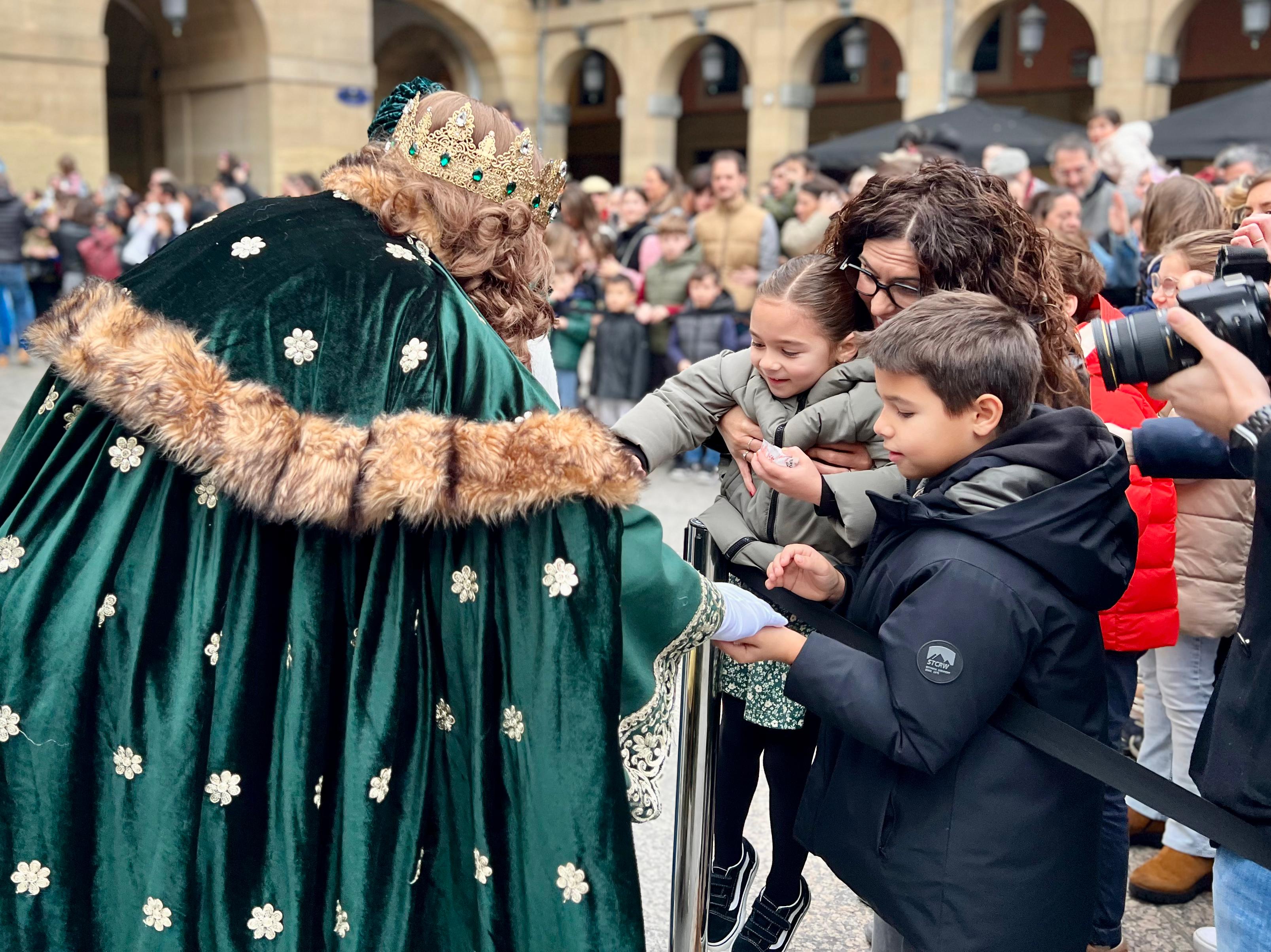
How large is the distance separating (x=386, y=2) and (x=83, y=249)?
14067 mm

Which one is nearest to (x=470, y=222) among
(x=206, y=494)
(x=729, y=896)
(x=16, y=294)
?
(x=206, y=494)

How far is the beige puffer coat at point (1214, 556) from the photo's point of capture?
9.91 feet

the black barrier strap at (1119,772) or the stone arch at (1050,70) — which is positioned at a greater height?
the stone arch at (1050,70)

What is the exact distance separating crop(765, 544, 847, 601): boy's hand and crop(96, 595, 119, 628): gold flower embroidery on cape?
1088 mm

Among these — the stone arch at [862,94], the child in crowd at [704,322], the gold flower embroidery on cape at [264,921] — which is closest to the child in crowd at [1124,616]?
the gold flower embroidery on cape at [264,921]

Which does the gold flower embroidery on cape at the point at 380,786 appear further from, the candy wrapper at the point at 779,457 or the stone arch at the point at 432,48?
the stone arch at the point at 432,48

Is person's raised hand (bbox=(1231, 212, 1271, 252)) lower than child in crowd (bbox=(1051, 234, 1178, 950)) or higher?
higher

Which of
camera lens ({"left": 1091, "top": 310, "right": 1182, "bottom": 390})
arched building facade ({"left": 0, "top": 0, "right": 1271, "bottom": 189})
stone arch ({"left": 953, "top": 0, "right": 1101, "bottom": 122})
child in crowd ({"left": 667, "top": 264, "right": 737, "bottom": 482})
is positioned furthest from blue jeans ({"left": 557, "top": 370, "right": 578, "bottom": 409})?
stone arch ({"left": 953, "top": 0, "right": 1101, "bottom": 122})

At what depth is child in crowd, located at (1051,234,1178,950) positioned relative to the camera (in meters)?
2.64

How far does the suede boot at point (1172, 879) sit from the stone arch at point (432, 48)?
Result: 2081 cm

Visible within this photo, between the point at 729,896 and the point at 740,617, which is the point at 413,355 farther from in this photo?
the point at 729,896

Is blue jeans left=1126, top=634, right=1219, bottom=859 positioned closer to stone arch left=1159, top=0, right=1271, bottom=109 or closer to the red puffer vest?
the red puffer vest

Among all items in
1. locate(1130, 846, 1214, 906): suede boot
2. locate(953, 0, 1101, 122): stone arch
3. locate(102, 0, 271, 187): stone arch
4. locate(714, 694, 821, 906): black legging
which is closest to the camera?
locate(714, 694, 821, 906): black legging

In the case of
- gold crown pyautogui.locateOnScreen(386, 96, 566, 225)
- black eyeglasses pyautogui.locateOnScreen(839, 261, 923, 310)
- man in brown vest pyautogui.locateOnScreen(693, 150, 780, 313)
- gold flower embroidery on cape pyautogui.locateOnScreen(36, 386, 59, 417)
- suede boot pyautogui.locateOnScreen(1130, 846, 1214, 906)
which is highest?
man in brown vest pyautogui.locateOnScreen(693, 150, 780, 313)
